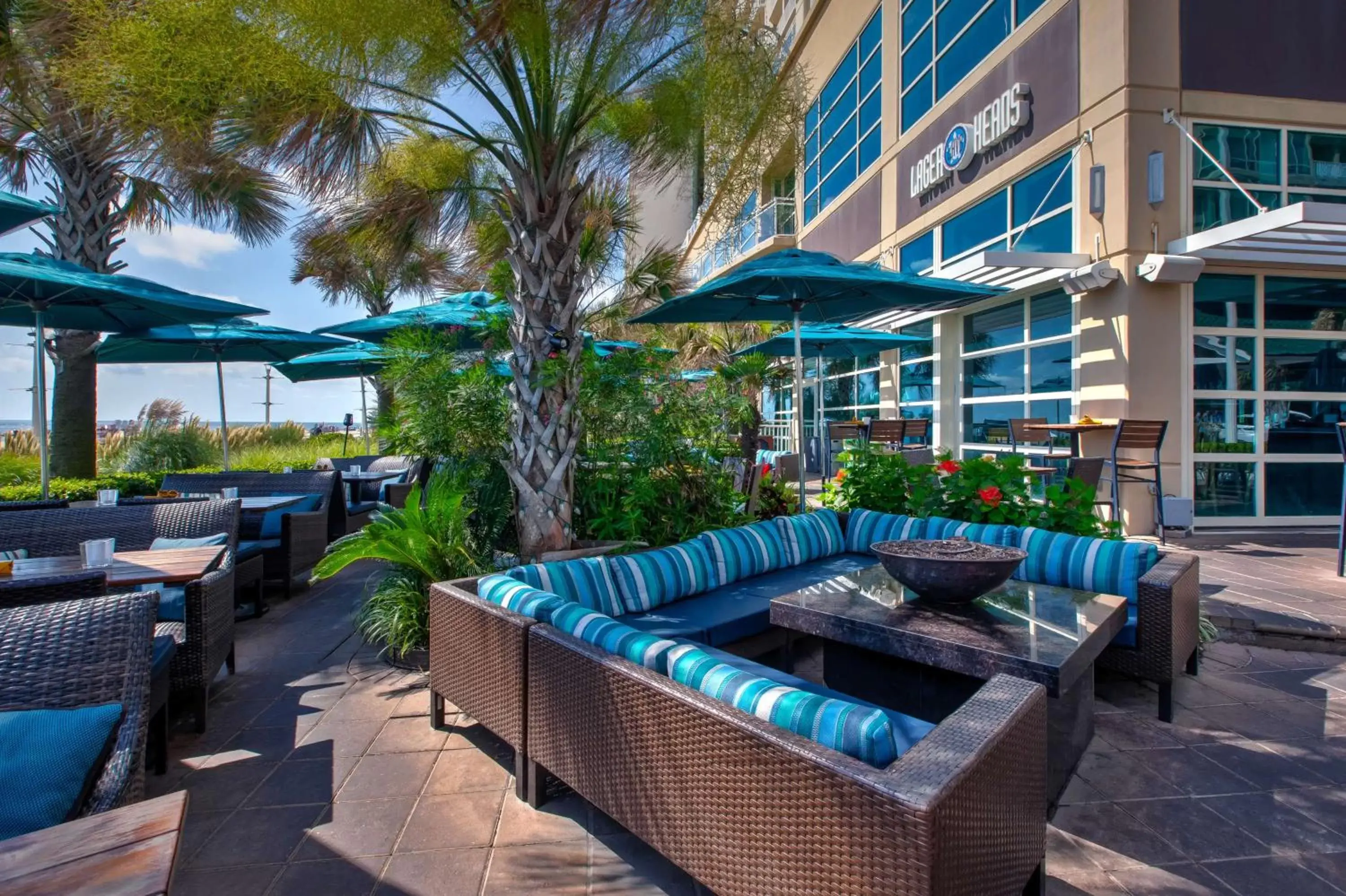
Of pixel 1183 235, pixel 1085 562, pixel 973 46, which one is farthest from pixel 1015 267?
pixel 1085 562

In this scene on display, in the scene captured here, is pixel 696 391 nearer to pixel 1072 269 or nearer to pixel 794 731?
pixel 794 731

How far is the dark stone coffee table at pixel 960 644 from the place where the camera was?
225cm

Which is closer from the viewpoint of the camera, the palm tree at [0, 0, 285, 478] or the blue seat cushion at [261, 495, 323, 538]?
the palm tree at [0, 0, 285, 478]

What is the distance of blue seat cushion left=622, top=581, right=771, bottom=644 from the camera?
2.98 meters

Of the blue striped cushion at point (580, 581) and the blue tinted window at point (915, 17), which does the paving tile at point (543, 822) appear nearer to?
the blue striped cushion at point (580, 581)

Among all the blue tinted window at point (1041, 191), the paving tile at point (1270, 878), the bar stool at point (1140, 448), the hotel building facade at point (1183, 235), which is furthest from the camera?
the blue tinted window at point (1041, 191)

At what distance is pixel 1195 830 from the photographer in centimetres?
224

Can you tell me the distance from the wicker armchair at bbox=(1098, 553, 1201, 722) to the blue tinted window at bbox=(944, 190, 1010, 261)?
673 cm

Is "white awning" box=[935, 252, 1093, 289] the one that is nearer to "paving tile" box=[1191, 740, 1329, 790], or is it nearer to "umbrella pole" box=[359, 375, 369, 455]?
"paving tile" box=[1191, 740, 1329, 790]

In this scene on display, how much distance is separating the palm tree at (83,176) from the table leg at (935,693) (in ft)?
→ 14.4

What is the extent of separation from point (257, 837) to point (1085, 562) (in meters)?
3.85

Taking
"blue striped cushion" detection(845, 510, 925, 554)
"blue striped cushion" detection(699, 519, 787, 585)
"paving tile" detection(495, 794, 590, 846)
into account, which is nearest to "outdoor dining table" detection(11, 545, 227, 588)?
"paving tile" detection(495, 794, 590, 846)

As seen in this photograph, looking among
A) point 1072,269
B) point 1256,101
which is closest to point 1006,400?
point 1072,269

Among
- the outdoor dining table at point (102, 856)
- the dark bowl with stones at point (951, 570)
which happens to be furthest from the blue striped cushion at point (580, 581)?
the outdoor dining table at point (102, 856)
